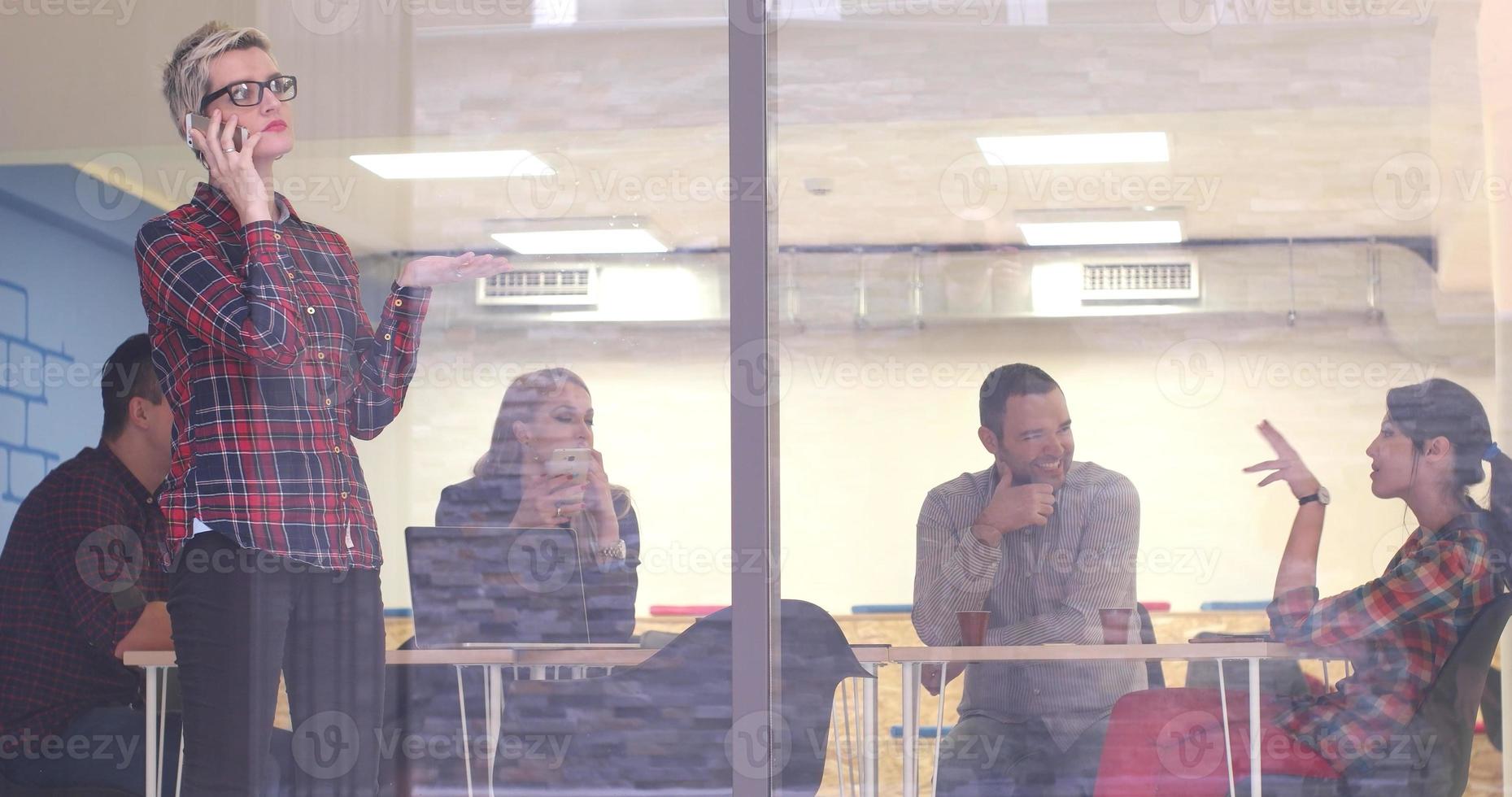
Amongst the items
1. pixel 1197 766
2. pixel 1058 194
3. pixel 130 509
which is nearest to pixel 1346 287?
pixel 1058 194

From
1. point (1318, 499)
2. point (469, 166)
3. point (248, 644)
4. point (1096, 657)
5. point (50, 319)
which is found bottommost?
point (1096, 657)

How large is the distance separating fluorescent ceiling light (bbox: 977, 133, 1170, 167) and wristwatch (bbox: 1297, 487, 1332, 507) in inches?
39.7

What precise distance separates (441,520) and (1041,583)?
1556 mm

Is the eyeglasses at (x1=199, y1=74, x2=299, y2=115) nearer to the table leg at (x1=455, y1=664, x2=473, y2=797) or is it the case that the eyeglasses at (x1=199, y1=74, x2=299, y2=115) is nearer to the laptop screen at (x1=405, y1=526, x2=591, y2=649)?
the laptop screen at (x1=405, y1=526, x2=591, y2=649)

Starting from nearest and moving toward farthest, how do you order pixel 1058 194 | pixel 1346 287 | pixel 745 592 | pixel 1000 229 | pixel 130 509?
pixel 745 592
pixel 130 509
pixel 1346 287
pixel 1058 194
pixel 1000 229

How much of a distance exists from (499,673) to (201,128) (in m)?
1.32

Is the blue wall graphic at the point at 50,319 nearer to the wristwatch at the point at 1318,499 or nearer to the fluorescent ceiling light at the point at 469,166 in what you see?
the fluorescent ceiling light at the point at 469,166

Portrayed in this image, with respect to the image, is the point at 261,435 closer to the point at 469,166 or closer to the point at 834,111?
the point at 469,166

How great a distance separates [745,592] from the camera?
2021mm

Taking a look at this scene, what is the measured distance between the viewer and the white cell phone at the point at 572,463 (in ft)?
10.7

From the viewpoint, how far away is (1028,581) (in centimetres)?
296

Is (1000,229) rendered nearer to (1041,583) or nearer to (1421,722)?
(1041,583)

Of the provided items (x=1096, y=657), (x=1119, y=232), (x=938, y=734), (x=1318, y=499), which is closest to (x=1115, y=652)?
(x=1096, y=657)

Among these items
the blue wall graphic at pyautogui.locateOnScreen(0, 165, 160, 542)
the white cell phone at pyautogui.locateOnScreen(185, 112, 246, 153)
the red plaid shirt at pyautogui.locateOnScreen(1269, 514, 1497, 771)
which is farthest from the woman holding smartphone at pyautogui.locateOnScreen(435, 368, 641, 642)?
the red plaid shirt at pyautogui.locateOnScreen(1269, 514, 1497, 771)
